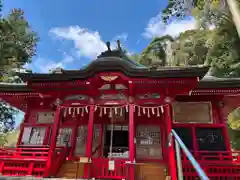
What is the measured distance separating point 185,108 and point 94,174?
169 inches

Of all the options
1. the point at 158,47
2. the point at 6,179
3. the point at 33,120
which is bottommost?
the point at 6,179

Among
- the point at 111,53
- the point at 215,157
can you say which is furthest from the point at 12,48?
the point at 215,157

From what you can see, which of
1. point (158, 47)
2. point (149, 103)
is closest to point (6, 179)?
point (149, 103)

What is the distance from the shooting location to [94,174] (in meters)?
6.61

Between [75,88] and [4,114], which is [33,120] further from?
[4,114]

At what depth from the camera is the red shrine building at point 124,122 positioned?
22.1ft

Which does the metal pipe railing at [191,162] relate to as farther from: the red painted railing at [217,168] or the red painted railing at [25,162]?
the red painted railing at [25,162]

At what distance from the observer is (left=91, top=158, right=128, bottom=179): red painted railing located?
651 cm

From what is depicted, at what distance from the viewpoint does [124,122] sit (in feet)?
29.2

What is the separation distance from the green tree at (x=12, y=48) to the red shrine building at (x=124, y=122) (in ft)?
29.8

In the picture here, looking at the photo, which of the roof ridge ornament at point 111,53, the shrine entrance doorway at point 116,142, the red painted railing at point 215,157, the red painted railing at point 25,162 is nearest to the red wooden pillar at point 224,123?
the red painted railing at point 215,157

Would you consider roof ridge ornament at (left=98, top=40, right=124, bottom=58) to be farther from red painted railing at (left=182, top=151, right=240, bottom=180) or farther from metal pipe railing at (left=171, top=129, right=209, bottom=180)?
metal pipe railing at (left=171, top=129, right=209, bottom=180)

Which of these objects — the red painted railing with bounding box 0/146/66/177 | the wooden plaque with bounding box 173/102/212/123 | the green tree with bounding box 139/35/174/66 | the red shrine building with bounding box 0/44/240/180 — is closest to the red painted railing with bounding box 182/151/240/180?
the red shrine building with bounding box 0/44/240/180

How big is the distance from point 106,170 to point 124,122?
266cm
